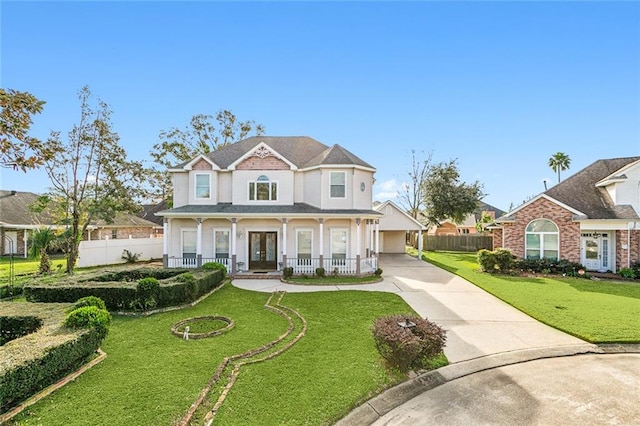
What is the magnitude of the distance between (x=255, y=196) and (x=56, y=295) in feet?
35.2

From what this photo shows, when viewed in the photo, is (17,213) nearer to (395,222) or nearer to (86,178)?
(86,178)

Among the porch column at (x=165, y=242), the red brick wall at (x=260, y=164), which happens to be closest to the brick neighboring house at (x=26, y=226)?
the porch column at (x=165, y=242)

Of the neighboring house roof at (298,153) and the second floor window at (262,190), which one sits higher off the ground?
the neighboring house roof at (298,153)

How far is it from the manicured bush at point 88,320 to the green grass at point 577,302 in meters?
12.1

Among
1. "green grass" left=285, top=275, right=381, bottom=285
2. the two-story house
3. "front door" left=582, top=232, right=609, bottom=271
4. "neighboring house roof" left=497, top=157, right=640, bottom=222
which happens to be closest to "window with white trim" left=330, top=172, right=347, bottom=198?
the two-story house

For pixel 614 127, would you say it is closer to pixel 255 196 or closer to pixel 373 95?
pixel 373 95

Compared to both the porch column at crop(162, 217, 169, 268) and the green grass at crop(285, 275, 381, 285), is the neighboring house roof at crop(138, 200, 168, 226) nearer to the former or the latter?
the porch column at crop(162, 217, 169, 268)

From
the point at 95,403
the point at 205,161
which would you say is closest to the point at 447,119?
the point at 205,161

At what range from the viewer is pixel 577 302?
38.9 ft

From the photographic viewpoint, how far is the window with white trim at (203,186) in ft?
63.2

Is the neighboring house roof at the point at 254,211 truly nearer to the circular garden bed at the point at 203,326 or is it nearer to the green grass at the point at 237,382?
the circular garden bed at the point at 203,326

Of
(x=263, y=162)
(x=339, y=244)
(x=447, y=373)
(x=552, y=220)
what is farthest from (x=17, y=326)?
(x=552, y=220)

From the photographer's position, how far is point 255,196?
19047 mm

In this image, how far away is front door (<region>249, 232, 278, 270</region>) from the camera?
18938mm
